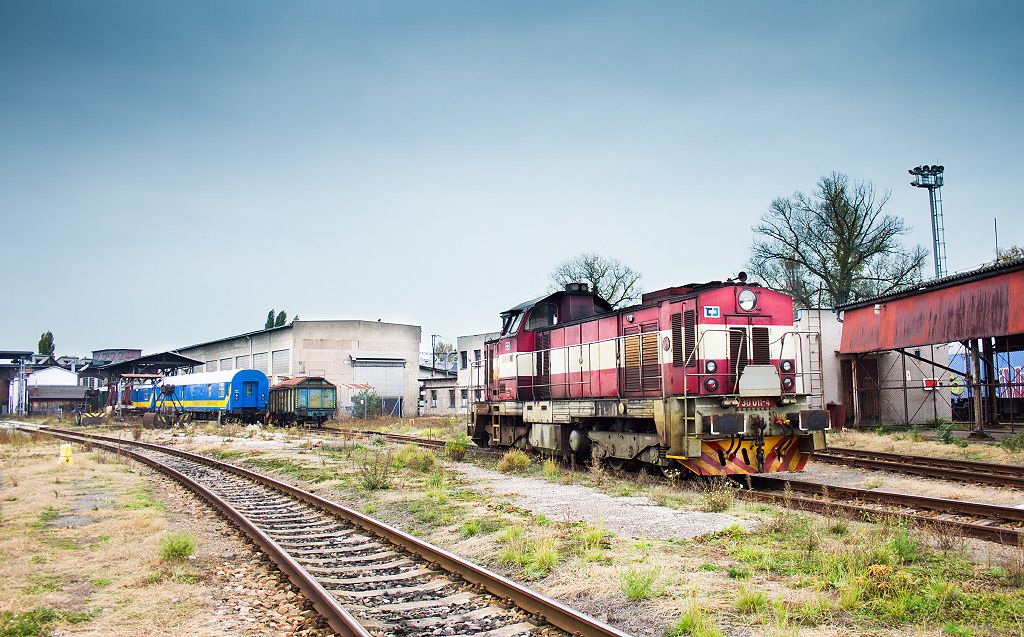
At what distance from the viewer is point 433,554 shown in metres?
7.79

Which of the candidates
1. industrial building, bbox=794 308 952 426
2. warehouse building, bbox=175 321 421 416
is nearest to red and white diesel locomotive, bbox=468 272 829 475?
industrial building, bbox=794 308 952 426

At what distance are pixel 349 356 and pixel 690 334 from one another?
4535 centimetres

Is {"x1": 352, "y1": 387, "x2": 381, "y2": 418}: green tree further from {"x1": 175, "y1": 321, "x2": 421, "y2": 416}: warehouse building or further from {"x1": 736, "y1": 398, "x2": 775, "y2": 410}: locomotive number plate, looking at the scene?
{"x1": 736, "y1": 398, "x2": 775, "y2": 410}: locomotive number plate

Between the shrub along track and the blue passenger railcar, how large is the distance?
1265 inches

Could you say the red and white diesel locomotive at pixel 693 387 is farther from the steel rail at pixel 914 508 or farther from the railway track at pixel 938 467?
the railway track at pixel 938 467

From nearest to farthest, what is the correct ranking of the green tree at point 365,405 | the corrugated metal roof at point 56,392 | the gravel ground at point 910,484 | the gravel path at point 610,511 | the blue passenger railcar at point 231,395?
the gravel path at point 610,511 < the gravel ground at point 910,484 < the blue passenger railcar at point 231,395 < the green tree at point 365,405 < the corrugated metal roof at point 56,392

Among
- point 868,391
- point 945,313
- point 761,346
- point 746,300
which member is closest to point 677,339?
point 746,300

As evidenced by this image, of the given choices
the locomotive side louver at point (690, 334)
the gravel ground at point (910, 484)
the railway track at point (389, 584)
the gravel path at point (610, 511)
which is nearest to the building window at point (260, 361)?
the gravel path at point (610, 511)

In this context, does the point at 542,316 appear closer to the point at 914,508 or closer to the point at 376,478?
the point at 376,478

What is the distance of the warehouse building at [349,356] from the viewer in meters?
53.8

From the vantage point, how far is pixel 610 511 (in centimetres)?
1032

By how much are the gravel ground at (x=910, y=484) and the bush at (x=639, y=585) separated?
6.60 metres

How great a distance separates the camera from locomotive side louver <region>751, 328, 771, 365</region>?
12.8 metres

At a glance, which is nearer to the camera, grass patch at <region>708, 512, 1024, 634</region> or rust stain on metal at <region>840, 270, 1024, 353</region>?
grass patch at <region>708, 512, 1024, 634</region>
